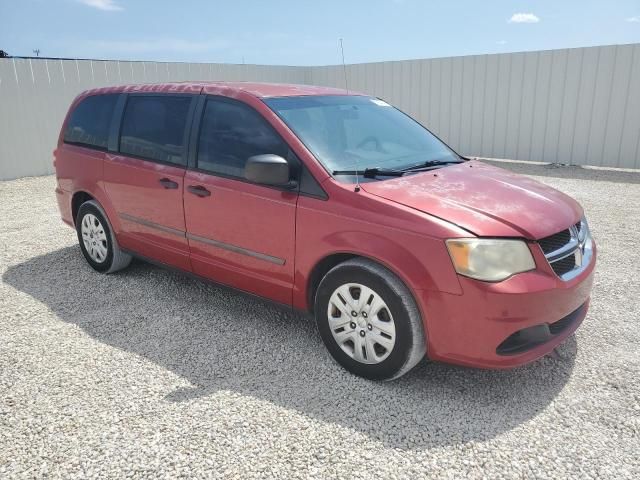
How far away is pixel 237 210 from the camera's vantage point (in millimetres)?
3334

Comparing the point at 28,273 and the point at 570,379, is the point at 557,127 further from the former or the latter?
the point at 28,273

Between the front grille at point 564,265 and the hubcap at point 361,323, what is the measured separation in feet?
2.98

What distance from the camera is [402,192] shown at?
2838 millimetres

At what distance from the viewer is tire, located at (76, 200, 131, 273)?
4.61m

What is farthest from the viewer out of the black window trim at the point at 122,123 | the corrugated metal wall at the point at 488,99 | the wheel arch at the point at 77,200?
the corrugated metal wall at the point at 488,99

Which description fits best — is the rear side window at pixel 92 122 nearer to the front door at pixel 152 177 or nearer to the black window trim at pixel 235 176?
the front door at pixel 152 177

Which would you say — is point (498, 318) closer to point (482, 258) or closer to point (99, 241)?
point (482, 258)

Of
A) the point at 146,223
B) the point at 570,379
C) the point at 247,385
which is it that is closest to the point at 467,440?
the point at 570,379

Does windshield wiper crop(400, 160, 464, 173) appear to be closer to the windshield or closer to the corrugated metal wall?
the windshield

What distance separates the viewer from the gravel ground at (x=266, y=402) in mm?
2328

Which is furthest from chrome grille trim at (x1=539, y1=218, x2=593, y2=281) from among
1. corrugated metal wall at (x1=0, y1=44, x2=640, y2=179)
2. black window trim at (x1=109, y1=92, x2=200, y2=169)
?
corrugated metal wall at (x1=0, y1=44, x2=640, y2=179)

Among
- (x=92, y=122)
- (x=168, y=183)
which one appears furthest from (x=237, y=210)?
(x=92, y=122)

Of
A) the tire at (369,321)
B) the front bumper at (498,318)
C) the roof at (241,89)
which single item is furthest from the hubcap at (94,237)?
the front bumper at (498,318)

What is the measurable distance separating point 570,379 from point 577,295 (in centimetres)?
55
